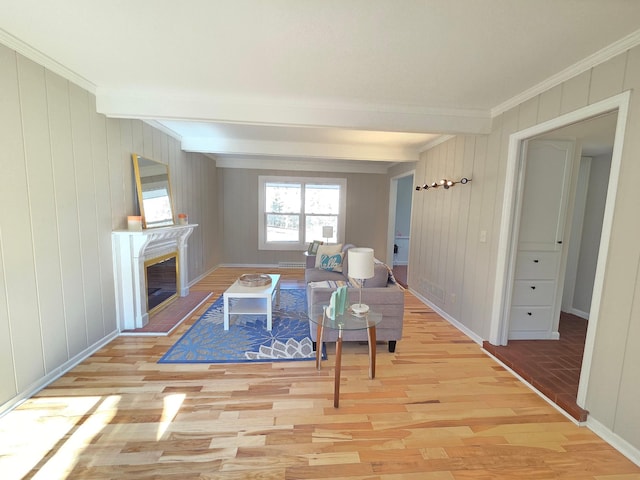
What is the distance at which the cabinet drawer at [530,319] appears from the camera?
3.02 meters

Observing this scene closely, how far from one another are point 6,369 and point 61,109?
2.03 m

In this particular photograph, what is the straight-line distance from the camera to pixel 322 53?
6.26 ft

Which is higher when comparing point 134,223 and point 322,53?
point 322,53

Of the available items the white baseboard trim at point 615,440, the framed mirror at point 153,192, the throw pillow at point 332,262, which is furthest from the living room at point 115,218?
the throw pillow at point 332,262

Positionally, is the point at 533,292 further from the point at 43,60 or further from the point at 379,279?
the point at 43,60

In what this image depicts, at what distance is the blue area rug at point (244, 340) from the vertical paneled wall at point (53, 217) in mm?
864

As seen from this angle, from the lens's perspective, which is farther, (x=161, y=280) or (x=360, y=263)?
(x=161, y=280)

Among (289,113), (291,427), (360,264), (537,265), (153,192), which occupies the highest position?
(289,113)

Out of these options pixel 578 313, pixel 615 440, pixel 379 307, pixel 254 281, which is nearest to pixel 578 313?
pixel 578 313

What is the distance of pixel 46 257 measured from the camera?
212 cm

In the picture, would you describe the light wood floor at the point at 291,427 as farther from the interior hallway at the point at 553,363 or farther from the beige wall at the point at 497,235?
the beige wall at the point at 497,235

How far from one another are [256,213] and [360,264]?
493 centimetres

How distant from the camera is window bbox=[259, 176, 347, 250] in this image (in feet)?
21.5

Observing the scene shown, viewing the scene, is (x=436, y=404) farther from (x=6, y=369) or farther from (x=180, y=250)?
(x=180, y=250)
